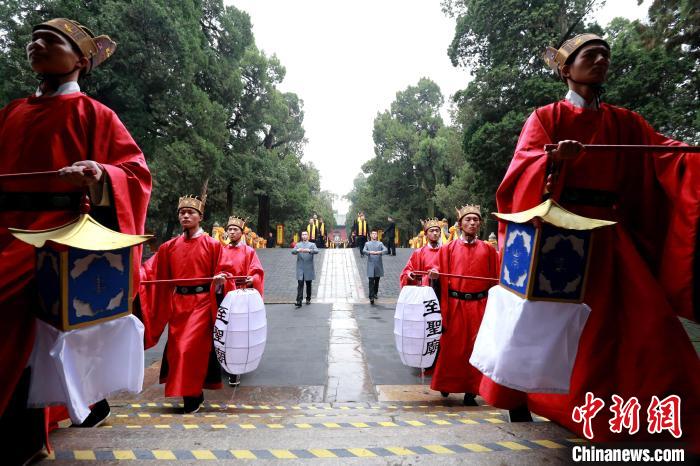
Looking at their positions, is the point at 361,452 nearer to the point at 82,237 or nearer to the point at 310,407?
the point at 82,237

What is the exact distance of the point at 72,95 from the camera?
8.27ft

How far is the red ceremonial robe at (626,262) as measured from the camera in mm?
2137

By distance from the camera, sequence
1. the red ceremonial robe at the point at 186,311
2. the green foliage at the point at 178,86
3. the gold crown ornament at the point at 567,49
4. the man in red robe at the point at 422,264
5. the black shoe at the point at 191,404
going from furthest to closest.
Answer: the green foliage at the point at 178,86, the man in red robe at the point at 422,264, the red ceremonial robe at the point at 186,311, the black shoe at the point at 191,404, the gold crown ornament at the point at 567,49

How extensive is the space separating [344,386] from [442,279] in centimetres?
185

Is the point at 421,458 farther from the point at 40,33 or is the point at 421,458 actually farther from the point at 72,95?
the point at 40,33

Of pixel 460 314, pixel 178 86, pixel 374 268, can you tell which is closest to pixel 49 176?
pixel 460 314

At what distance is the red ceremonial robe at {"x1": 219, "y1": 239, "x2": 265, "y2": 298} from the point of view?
17.5 ft

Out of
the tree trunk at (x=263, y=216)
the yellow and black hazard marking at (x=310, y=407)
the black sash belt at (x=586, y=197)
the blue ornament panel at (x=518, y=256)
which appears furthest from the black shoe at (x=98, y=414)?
the tree trunk at (x=263, y=216)

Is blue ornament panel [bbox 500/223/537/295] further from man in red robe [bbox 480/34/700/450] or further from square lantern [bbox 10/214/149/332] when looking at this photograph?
square lantern [bbox 10/214/149/332]

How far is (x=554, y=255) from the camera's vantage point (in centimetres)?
213

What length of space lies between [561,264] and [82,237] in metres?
2.26

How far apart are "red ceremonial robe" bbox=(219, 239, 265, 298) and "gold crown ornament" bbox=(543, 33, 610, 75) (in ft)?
13.1

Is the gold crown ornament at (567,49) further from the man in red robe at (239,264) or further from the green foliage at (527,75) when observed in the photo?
the green foliage at (527,75)

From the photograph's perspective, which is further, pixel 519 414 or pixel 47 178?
pixel 519 414
